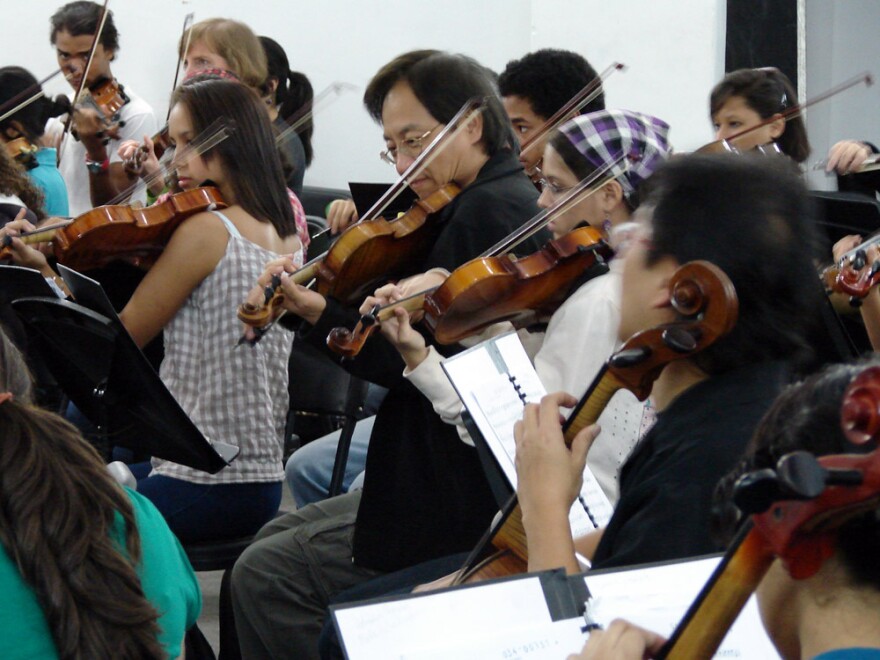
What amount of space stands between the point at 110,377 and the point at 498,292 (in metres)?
0.61

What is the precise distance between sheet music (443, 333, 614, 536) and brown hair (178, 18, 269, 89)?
2.01 meters

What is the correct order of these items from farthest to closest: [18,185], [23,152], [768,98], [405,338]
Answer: [23,152] → [18,185] → [768,98] → [405,338]

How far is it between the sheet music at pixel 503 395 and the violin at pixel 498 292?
295 millimetres

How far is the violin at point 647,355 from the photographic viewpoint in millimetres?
1174

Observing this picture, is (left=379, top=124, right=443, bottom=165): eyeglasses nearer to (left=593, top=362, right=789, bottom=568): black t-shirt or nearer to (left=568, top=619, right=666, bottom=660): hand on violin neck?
(left=593, top=362, right=789, bottom=568): black t-shirt

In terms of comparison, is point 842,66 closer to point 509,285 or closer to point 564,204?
point 564,204

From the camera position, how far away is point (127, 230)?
2219 millimetres

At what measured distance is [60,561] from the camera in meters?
1.11

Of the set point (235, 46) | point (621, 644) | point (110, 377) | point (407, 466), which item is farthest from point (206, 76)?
point (621, 644)

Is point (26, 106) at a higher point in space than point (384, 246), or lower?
higher

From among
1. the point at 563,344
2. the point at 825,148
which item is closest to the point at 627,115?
the point at 563,344

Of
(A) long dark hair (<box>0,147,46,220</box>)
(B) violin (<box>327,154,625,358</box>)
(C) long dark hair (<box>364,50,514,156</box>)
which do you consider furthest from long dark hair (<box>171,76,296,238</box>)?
(A) long dark hair (<box>0,147,46,220</box>)

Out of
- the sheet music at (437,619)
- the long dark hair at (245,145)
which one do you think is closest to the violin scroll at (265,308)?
the long dark hair at (245,145)

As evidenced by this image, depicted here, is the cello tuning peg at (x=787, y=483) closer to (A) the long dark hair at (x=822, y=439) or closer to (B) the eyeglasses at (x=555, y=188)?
(A) the long dark hair at (x=822, y=439)
